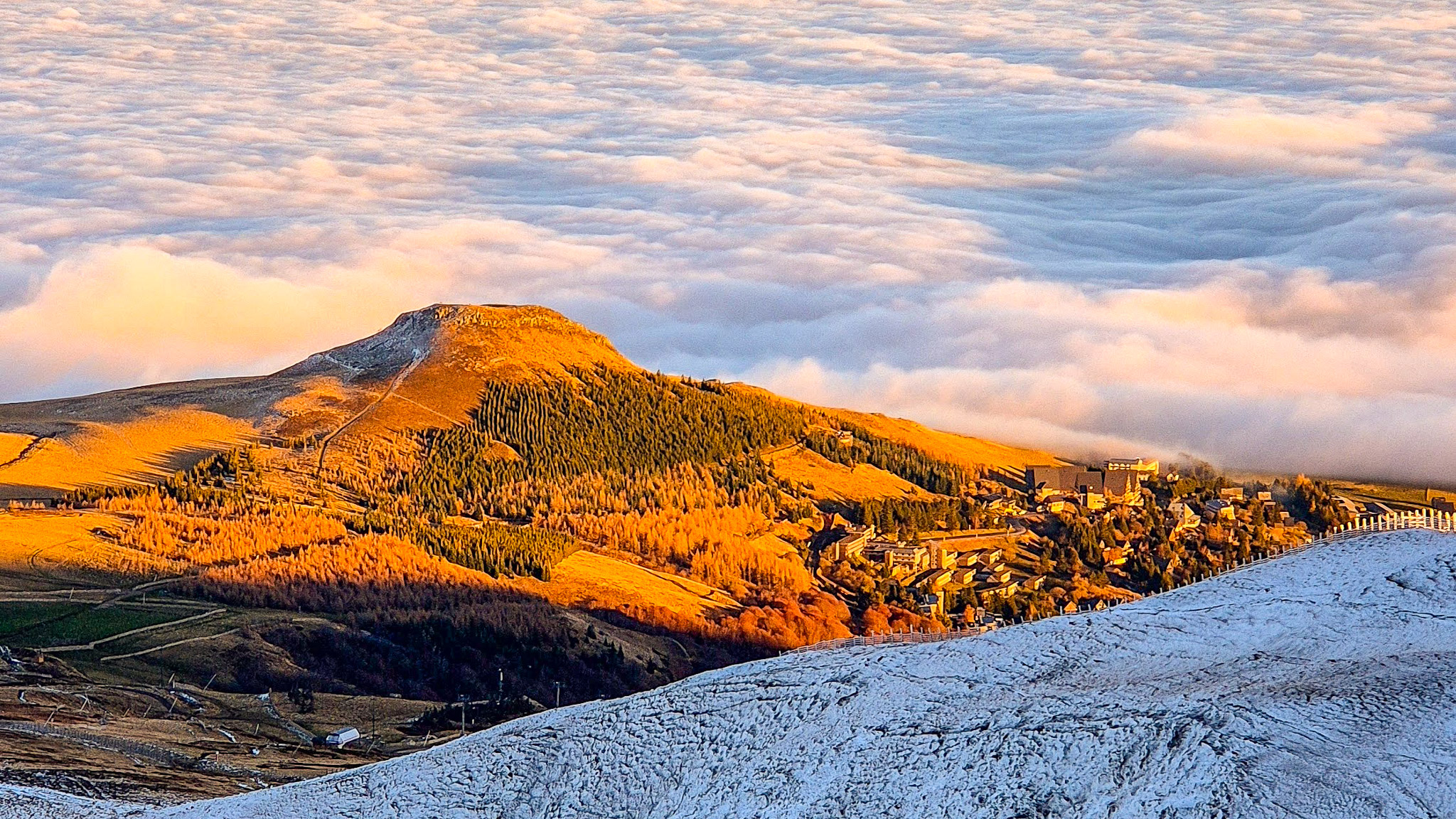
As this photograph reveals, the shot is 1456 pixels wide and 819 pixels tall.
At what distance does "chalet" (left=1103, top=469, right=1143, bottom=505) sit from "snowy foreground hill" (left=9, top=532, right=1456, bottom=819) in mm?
135983

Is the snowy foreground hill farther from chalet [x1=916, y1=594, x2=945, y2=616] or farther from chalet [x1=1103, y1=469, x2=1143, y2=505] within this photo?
chalet [x1=1103, y1=469, x2=1143, y2=505]

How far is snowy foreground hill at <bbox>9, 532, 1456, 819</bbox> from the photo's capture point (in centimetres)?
2312

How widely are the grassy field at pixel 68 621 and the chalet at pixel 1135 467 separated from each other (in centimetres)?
9856

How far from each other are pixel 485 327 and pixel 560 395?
31.5ft

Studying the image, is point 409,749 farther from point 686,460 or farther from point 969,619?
point 686,460

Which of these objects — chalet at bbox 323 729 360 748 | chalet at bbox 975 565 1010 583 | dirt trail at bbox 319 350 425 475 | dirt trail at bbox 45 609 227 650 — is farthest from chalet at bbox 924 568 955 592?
chalet at bbox 323 729 360 748

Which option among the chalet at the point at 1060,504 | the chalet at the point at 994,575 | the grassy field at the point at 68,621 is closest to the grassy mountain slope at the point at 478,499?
the grassy field at the point at 68,621

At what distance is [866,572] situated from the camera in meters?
136

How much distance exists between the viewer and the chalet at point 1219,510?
158m

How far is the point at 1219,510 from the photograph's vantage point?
6294 inches

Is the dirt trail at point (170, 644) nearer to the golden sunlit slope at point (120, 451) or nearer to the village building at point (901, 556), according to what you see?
the golden sunlit slope at point (120, 451)

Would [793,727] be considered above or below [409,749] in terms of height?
above

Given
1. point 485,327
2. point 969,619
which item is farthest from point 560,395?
point 969,619

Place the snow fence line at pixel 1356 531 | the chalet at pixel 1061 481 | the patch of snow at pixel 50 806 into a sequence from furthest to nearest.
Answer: the chalet at pixel 1061 481 → the patch of snow at pixel 50 806 → the snow fence line at pixel 1356 531
